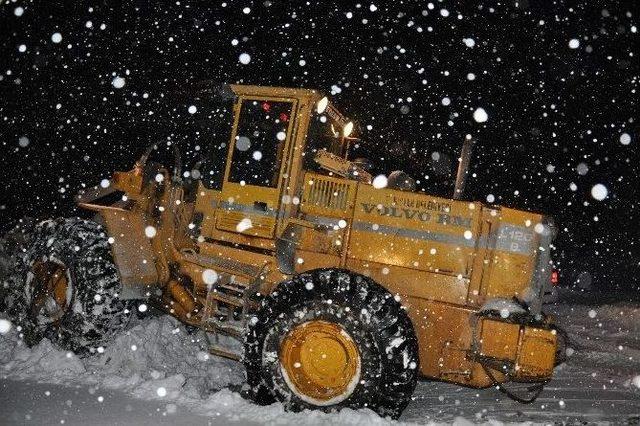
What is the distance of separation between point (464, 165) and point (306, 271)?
69.8 inches

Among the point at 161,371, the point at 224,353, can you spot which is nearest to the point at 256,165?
the point at 224,353

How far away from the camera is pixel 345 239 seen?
16.5ft

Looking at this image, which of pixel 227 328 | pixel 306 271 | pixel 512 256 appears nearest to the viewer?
pixel 306 271

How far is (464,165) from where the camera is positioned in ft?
15.6

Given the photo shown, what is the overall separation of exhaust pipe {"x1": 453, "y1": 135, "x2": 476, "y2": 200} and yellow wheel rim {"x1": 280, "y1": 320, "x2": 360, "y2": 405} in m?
1.78

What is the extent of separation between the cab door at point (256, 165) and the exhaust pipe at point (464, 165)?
1.71m

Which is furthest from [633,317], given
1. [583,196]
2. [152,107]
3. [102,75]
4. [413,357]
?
[583,196]

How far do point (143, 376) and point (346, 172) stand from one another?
2.83 metres

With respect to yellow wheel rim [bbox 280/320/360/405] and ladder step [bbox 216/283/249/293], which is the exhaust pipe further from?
ladder step [bbox 216/283/249/293]

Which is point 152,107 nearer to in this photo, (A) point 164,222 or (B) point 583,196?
(A) point 164,222

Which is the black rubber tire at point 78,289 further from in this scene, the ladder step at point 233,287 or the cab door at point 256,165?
the cab door at point 256,165

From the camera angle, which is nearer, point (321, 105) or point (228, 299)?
point (228, 299)

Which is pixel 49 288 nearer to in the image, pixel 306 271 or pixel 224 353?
pixel 224 353

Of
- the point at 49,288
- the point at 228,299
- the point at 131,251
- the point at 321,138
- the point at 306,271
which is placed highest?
the point at 321,138
